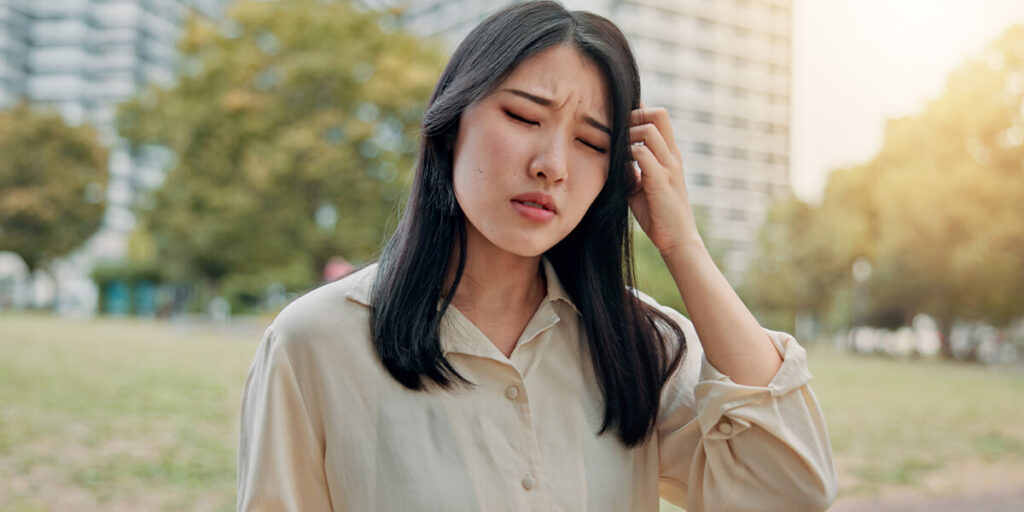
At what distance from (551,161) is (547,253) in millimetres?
278

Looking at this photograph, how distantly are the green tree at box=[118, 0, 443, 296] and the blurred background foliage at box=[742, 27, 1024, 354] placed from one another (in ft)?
38.0

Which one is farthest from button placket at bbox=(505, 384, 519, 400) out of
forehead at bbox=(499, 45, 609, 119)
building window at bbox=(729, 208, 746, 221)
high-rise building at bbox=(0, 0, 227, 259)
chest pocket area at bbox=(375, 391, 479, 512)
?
building window at bbox=(729, 208, 746, 221)

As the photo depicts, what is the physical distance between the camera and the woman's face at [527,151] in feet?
3.80

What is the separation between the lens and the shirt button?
3.84 feet

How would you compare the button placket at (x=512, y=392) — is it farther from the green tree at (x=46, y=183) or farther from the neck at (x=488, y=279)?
the green tree at (x=46, y=183)

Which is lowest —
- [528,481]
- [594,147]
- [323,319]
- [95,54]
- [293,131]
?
[528,481]

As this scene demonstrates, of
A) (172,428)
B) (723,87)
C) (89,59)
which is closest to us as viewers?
(172,428)

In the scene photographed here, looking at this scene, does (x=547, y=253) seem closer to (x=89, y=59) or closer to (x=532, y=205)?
(x=532, y=205)

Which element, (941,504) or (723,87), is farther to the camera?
(723,87)

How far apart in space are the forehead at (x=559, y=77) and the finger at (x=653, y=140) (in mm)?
119

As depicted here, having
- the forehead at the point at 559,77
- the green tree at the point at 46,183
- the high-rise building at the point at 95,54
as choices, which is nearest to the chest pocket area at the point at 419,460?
the forehead at the point at 559,77

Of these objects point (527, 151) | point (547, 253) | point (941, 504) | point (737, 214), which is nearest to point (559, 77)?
point (527, 151)

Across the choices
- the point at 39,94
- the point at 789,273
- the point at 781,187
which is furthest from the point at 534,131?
the point at 781,187

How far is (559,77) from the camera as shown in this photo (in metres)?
1.17
